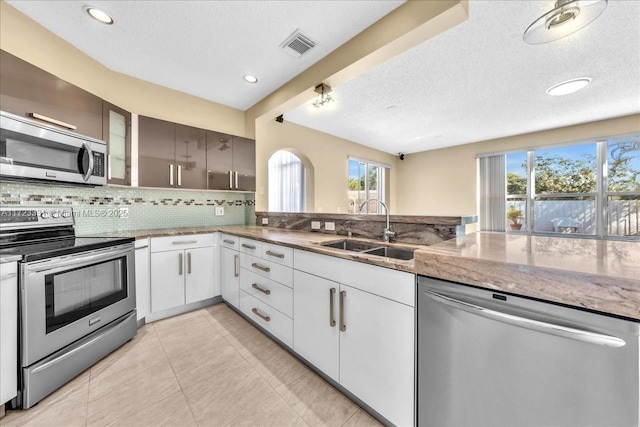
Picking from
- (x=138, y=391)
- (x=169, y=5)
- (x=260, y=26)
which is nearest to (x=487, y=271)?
(x=138, y=391)

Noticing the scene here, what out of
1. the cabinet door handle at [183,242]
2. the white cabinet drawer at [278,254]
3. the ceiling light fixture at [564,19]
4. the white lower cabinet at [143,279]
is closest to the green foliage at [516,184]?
the ceiling light fixture at [564,19]

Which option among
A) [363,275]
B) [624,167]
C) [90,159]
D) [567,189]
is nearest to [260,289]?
[363,275]

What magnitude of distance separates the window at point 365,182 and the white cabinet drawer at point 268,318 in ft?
10.9

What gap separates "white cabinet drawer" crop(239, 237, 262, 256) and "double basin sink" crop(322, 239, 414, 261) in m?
0.63

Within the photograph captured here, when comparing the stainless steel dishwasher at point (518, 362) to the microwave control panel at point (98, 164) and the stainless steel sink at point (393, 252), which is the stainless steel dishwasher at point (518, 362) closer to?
the stainless steel sink at point (393, 252)

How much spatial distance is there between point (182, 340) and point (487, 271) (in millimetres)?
2255

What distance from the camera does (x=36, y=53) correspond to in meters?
1.87

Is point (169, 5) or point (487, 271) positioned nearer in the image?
point (487, 271)

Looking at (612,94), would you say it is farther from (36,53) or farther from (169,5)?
(36,53)

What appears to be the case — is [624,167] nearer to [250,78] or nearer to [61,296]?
[250,78]

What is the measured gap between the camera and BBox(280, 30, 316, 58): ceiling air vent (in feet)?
6.54

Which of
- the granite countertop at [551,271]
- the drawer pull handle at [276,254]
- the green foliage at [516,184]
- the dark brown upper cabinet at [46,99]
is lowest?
the drawer pull handle at [276,254]

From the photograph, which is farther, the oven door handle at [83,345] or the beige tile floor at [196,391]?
the oven door handle at [83,345]

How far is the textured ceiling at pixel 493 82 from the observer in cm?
189
